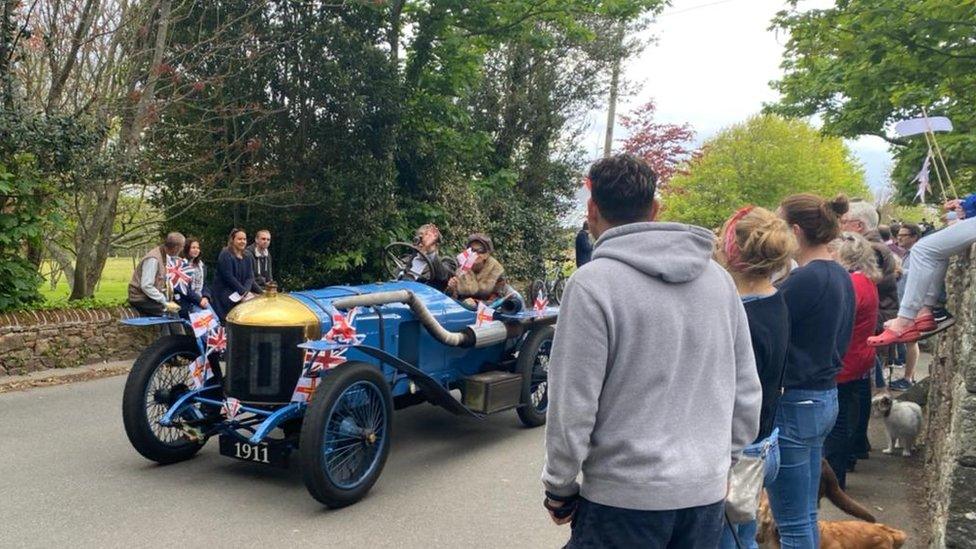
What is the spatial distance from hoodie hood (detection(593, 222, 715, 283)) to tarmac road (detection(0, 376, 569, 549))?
2801 millimetres

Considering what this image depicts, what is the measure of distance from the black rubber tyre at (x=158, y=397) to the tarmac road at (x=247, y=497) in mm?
149

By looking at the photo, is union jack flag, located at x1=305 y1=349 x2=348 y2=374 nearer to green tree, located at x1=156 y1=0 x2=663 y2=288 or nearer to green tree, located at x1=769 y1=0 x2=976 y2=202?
green tree, located at x1=156 y1=0 x2=663 y2=288

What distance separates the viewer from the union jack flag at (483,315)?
6.62m

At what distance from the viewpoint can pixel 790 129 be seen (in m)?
38.7

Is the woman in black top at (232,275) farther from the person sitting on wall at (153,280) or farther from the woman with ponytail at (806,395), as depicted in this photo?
the woman with ponytail at (806,395)

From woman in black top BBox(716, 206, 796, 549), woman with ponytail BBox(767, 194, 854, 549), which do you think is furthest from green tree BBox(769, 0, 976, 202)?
woman in black top BBox(716, 206, 796, 549)

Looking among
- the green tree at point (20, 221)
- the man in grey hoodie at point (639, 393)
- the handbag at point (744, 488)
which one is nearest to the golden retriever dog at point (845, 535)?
the handbag at point (744, 488)

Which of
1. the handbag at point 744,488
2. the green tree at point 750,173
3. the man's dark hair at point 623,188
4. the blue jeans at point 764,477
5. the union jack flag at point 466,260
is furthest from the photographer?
the green tree at point 750,173

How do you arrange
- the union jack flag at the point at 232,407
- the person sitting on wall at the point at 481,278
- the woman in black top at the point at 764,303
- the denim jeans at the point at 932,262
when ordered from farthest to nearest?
the person sitting on wall at the point at 481,278 → the union jack flag at the point at 232,407 → the denim jeans at the point at 932,262 → the woman in black top at the point at 764,303

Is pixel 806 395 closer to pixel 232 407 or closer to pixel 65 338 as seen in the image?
pixel 232 407

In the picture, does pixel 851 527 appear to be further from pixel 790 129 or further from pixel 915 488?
pixel 790 129

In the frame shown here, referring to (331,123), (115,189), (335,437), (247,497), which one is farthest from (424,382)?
(331,123)

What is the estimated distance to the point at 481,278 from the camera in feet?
24.0

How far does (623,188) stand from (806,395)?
1.70 m
